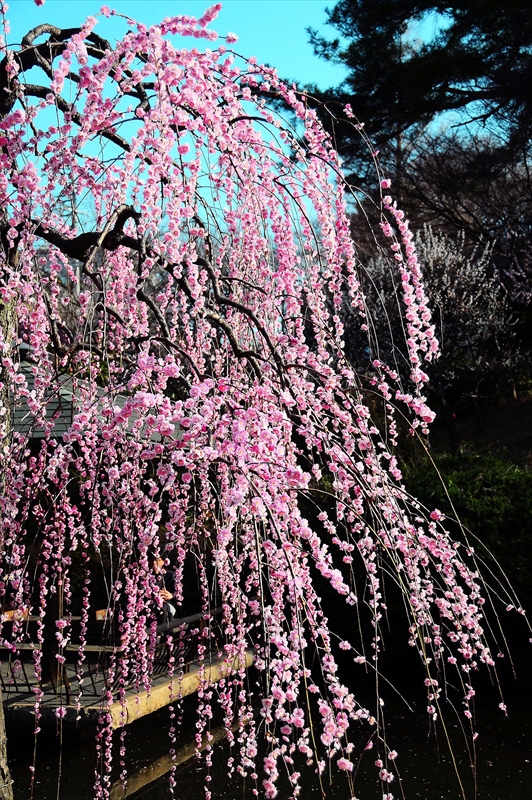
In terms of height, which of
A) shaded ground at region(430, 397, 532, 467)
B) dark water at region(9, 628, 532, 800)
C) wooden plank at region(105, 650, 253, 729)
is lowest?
dark water at region(9, 628, 532, 800)

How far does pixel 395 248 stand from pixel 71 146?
1.08m

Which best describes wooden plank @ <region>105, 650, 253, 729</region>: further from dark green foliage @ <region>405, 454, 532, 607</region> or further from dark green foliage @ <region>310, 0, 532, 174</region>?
dark green foliage @ <region>310, 0, 532, 174</region>

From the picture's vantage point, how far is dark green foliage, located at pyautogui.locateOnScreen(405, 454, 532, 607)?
21.8ft

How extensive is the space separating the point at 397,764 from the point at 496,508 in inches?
93.7

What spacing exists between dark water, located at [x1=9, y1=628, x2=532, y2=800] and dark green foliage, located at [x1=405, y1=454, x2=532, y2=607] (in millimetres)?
963

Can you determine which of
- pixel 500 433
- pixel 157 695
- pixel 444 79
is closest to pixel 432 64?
pixel 444 79

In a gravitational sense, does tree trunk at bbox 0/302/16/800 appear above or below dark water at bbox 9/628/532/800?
above

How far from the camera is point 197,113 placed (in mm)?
2715

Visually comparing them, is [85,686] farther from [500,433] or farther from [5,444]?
[500,433]

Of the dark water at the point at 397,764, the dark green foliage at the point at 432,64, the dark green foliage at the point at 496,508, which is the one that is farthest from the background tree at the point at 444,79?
the dark water at the point at 397,764

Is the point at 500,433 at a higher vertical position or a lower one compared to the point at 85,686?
higher

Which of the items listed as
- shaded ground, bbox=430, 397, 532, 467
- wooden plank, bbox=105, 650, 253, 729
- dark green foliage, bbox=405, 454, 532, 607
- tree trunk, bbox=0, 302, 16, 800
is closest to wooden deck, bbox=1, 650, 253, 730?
wooden plank, bbox=105, 650, 253, 729

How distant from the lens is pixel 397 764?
17.9ft

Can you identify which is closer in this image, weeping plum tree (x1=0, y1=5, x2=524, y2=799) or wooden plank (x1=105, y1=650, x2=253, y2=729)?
weeping plum tree (x1=0, y1=5, x2=524, y2=799)
